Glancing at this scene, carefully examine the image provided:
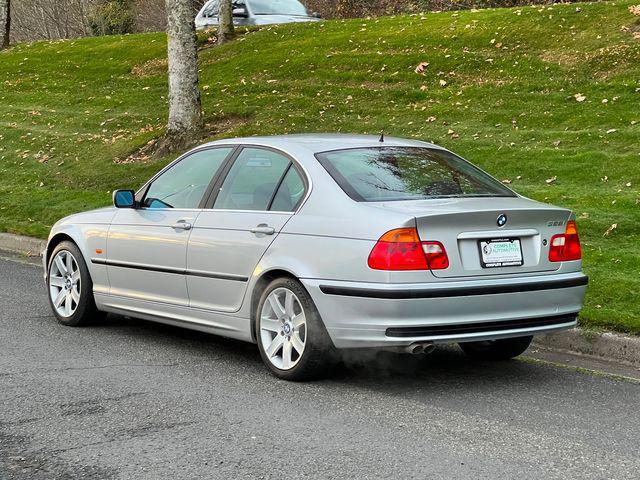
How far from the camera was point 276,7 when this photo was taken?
1032 inches

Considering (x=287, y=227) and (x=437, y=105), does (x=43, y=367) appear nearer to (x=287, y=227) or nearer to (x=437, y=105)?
(x=287, y=227)

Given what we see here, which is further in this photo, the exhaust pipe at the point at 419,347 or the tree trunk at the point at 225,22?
the tree trunk at the point at 225,22

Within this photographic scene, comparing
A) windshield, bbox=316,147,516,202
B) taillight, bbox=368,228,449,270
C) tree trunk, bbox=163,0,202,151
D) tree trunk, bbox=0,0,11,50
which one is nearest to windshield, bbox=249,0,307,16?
tree trunk, bbox=0,0,11,50

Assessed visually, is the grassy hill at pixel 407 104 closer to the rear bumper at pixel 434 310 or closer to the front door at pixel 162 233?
the rear bumper at pixel 434 310

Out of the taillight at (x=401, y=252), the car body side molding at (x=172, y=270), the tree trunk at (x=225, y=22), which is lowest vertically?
the car body side molding at (x=172, y=270)

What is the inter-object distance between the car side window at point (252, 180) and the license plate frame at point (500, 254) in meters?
1.49

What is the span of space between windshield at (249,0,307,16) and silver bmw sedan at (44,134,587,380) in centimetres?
1856

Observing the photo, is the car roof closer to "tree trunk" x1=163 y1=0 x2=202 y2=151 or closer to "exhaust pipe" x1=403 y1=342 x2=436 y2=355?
"exhaust pipe" x1=403 y1=342 x2=436 y2=355

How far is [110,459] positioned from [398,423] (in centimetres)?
152

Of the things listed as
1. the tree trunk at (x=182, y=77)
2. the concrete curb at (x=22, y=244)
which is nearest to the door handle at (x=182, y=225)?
the concrete curb at (x=22, y=244)

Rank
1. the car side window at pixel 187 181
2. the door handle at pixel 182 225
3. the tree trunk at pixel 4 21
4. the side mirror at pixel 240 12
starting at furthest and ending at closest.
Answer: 1. the tree trunk at pixel 4 21
2. the side mirror at pixel 240 12
3. the car side window at pixel 187 181
4. the door handle at pixel 182 225

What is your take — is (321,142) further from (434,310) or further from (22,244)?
(22,244)

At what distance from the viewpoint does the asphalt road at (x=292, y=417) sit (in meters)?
4.77

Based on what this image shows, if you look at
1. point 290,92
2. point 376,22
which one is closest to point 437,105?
point 290,92
